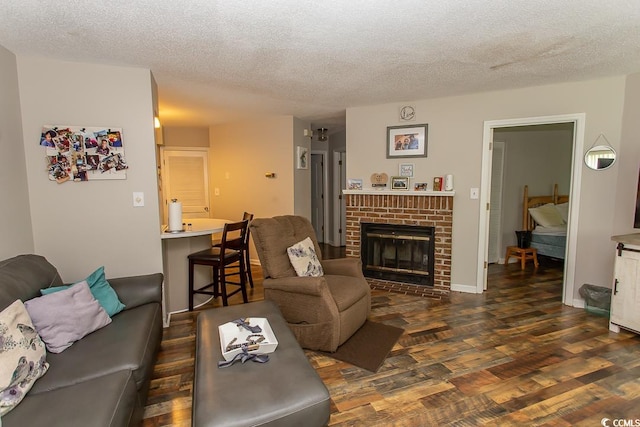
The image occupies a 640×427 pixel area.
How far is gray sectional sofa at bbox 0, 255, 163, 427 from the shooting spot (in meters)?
1.29

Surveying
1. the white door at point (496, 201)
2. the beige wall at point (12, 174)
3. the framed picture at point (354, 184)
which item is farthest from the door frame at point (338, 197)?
the beige wall at point (12, 174)

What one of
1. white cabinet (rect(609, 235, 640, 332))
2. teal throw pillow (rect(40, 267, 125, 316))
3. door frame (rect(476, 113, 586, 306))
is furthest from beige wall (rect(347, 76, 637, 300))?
teal throw pillow (rect(40, 267, 125, 316))

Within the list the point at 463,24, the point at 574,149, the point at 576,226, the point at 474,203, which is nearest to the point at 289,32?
the point at 463,24

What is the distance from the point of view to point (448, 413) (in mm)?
1878

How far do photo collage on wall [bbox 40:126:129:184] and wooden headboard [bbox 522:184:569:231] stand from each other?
558cm

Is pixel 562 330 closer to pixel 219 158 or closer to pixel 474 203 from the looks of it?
pixel 474 203

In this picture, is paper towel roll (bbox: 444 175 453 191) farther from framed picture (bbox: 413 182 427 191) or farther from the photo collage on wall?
the photo collage on wall

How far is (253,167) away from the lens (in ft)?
17.0

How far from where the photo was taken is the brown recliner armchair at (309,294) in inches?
98.7

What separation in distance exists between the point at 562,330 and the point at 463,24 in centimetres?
271

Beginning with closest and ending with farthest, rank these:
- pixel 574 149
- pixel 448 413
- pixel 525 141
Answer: pixel 448 413
pixel 574 149
pixel 525 141

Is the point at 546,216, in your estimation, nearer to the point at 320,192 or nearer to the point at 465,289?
the point at 465,289

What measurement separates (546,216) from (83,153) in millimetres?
6107

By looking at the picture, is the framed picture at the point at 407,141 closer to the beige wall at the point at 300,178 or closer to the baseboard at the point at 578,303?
the beige wall at the point at 300,178
